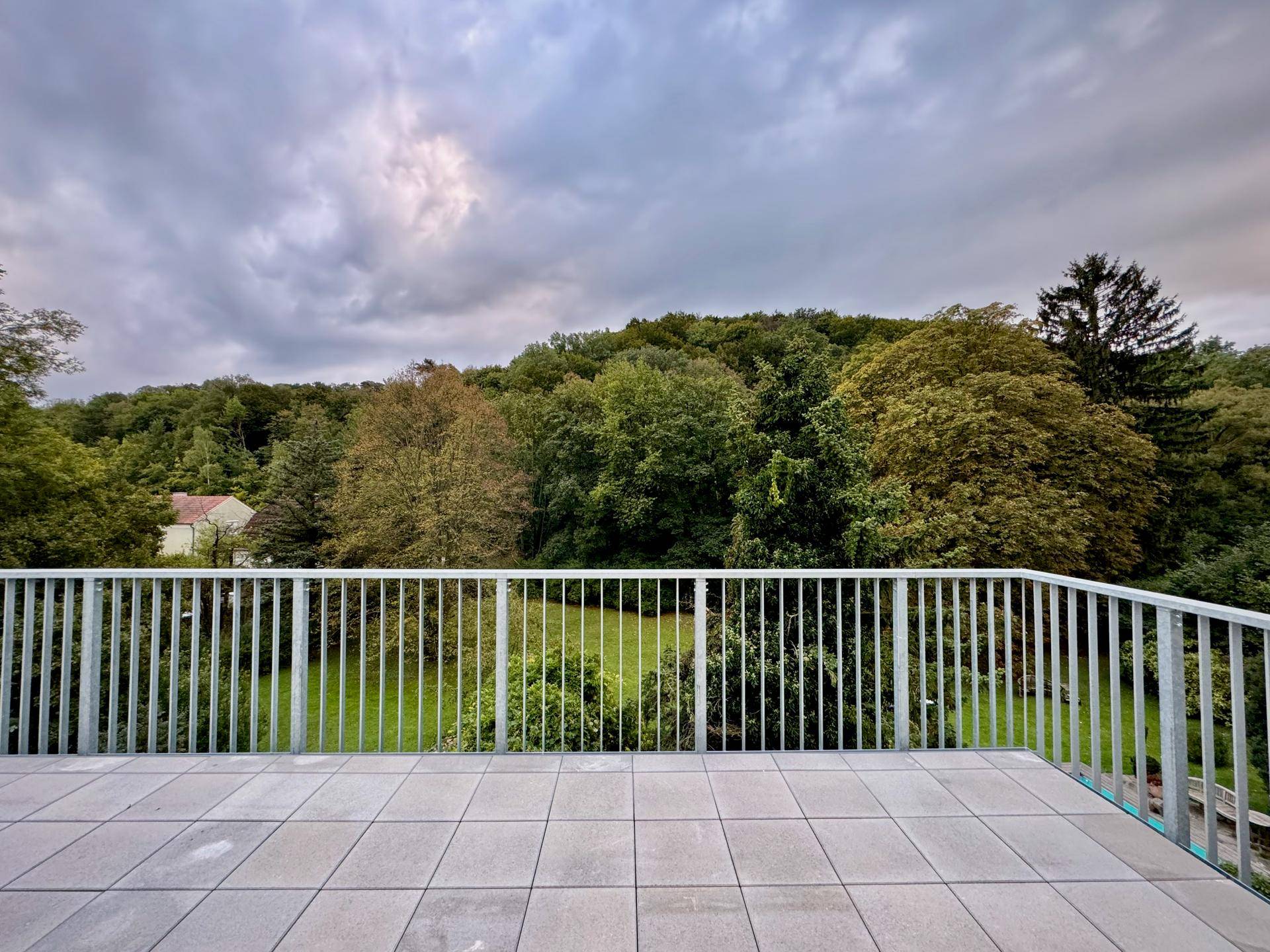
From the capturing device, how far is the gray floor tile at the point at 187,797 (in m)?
2.29

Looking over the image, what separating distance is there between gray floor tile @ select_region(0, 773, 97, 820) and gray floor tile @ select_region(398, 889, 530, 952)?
1.97 meters

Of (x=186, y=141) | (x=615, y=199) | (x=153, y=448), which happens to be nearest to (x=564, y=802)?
(x=186, y=141)

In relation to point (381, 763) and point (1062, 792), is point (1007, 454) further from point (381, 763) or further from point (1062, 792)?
point (381, 763)

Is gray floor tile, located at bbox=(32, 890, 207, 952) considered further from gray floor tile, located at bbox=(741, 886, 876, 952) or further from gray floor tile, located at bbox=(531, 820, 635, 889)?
gray floor tile, located at bbox=(741, 886, 876, 952)

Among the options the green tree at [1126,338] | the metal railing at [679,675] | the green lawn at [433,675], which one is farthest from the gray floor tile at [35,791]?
the green tree at [1126,338]

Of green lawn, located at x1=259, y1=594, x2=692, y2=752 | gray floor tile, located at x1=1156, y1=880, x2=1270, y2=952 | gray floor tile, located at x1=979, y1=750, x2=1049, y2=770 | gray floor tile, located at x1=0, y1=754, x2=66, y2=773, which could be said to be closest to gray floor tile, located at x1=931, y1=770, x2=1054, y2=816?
gray floor tile, located at x1=979, y1=750, x2=1049, y2=770

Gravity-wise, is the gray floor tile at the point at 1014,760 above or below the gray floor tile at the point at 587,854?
below

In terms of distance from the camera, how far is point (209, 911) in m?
1.70

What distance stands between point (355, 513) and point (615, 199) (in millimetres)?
9664

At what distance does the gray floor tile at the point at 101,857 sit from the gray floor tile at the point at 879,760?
9.60 feet

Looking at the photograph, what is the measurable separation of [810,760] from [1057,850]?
3.27 feet

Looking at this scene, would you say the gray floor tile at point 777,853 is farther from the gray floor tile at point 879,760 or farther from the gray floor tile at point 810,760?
the gray floor tile at point 879,760

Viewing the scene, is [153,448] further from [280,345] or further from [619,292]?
[619,292]

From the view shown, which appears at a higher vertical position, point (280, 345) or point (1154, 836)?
point (280, 345)
